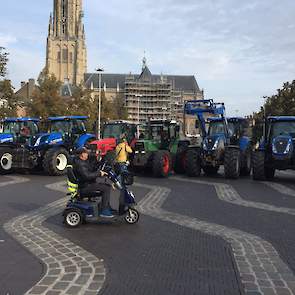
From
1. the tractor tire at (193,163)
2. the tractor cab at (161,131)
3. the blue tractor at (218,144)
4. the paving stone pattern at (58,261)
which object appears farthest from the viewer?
the tractor cab at (161,131)

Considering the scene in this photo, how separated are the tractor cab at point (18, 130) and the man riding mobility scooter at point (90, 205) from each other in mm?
12415

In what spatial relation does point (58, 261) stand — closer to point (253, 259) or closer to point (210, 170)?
point (253, 259)

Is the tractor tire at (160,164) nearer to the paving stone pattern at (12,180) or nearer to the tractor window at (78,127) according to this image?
the tractor window at (78,127)

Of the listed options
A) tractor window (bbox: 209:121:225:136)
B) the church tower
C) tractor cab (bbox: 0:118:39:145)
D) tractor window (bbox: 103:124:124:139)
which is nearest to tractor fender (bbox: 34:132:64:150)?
tractor cab (bbox: 0:118:39:145)

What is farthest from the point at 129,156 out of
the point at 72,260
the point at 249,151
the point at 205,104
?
the point at 72,260

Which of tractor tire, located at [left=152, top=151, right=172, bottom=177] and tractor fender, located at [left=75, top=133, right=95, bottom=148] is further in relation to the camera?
tractor fender, located at [left=75, top=133, right=95, bottom=148]

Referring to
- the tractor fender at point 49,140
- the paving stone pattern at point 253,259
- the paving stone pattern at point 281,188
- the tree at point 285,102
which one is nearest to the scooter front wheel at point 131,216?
the paving stone pattern at point 253,259

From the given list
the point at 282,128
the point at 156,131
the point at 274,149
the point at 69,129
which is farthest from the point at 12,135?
the point at 282,128

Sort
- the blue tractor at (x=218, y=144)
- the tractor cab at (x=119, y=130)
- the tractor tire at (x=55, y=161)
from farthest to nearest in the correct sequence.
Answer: the tractor cab at (x=119, y=130)
the tractor tire at (x=55, y=161)
the blue tractor at (x=218, y=144)

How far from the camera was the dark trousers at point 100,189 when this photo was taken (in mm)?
9141

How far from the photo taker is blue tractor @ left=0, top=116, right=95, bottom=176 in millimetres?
20094

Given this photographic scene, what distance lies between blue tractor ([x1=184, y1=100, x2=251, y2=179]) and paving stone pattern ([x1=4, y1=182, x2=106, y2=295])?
10.9m

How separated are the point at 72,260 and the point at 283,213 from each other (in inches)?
232

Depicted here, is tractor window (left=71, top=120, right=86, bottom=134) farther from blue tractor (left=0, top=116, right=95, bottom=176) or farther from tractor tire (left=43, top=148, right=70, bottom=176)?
tractor tire (left=43, top=148, right=70, bottom=176)
